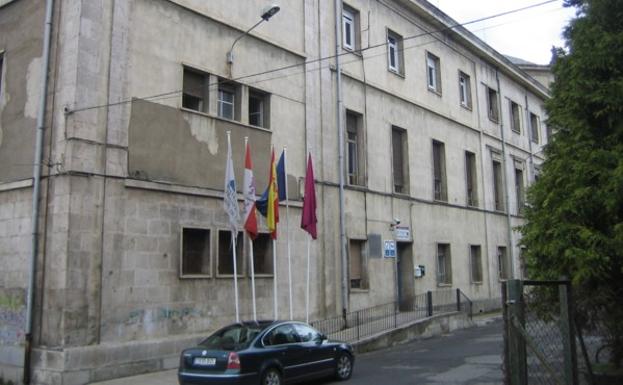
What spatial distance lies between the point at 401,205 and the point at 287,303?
760 cm

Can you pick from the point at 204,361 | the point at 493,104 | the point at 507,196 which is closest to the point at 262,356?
the point at 204,361

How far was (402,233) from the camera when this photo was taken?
22734mm

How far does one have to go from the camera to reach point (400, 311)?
72.3ft

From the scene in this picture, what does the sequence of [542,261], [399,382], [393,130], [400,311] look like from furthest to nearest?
[393,130] < [400,311] < [399,382] < [542,261]

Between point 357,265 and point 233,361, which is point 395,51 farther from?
point 233,361

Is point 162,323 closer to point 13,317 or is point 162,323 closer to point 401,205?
point 13,317

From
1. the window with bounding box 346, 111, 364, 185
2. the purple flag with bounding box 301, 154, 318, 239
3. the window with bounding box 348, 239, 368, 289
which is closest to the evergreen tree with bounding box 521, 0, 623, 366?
the purple flag with bounding box 301, 154, 318, 239

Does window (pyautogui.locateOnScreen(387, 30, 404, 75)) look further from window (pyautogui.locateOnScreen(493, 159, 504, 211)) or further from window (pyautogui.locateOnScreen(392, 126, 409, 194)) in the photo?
window (pyautogui.locateOnScreen(493, 159, 504, 211))

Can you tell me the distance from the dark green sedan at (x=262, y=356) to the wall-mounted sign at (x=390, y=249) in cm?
943

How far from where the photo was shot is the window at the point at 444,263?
25250 mm

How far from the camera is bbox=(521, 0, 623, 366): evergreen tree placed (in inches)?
316

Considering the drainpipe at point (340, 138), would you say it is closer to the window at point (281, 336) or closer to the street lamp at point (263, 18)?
the street lamp at point (263, 18)

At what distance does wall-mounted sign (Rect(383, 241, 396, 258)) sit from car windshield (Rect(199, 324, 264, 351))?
1103 cm

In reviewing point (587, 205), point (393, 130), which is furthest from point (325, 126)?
point (587, 205)
